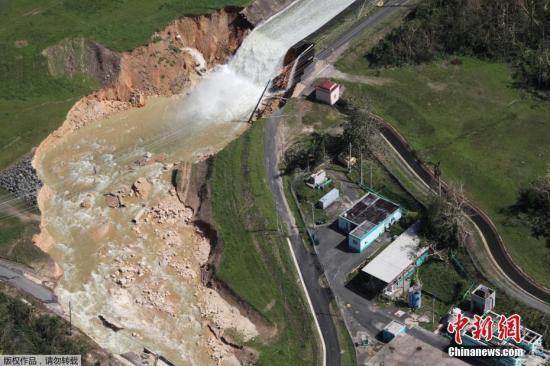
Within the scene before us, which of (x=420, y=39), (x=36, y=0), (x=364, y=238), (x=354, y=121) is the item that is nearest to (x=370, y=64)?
(x=420, y=39)

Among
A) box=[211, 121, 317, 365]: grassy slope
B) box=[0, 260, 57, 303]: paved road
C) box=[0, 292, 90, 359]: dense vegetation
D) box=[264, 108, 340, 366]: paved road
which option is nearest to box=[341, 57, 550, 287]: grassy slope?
box=[264, 108, 340, 366]: paved road

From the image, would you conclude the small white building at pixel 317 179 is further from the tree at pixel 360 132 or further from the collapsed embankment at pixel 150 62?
the collapsed embankment at pixel 150 62

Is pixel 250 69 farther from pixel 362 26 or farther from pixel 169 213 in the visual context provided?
pixel 169 213

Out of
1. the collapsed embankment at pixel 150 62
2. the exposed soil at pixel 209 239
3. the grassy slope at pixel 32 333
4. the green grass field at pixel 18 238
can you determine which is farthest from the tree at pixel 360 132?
the grassy slope at pixel 32 333

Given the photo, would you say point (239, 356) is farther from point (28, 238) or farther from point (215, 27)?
point (215, 27)

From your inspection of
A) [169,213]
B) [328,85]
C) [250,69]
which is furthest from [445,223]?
[250,69]

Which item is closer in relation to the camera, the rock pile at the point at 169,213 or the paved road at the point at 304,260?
the paved road at the point at 304,260
